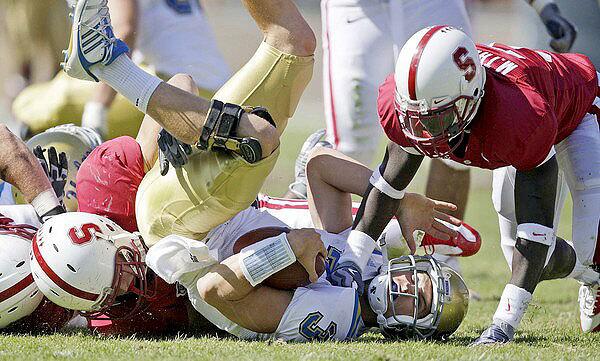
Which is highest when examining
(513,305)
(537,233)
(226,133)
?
(226,133)

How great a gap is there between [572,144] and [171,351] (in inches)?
74.0

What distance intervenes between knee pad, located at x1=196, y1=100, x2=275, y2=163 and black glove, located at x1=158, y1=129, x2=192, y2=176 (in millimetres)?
174

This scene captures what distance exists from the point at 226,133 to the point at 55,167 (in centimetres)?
198

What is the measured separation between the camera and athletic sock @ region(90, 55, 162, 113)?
3689 mm

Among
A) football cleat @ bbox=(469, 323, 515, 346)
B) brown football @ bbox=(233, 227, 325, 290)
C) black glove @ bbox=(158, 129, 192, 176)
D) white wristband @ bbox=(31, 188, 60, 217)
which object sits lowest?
football cleat @ bbox=(469, 323, 515, 346)

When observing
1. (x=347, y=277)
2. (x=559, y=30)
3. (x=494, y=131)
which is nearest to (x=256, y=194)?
(x=347, y=277)

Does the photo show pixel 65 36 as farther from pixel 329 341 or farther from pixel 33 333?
pixel 329 341

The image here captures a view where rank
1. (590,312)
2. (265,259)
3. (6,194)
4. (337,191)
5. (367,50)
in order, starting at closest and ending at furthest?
1. (265,259)
2. (590,312)
3. (337,191)
4. (6,194)
5. (367,50)

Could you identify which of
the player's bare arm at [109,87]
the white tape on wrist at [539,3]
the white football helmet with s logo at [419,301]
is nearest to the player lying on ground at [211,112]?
the white football helmet with s logo at [419,301]

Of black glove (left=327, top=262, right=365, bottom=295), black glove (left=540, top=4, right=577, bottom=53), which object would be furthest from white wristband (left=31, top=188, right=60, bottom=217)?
black glove (left=540, top=4, right=577, bottom=53)

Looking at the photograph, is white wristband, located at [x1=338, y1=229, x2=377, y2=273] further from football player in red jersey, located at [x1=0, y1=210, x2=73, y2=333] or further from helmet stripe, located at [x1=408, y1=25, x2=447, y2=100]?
football player in red jersey, located at [x1=0, y1=210, x2=73, y2=333]

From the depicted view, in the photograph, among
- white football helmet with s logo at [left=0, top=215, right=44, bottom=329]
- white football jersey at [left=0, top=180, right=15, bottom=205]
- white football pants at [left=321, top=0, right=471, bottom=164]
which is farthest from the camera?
white football pants at [left=321, top=0, right=471, bottom=164]

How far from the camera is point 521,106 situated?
380cm

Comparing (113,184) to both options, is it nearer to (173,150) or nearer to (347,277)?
(173,150)
